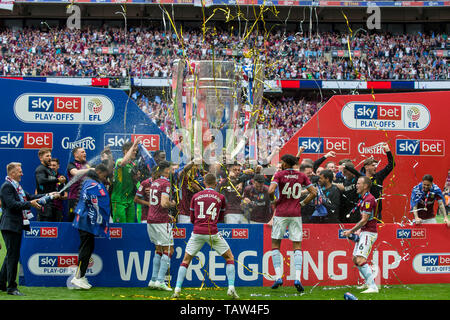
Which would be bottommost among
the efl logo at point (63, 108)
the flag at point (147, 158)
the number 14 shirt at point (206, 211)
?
the number 14 shirt at point (206, 211)

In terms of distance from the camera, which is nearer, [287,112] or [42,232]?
[42,232]

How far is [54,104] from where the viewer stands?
10.6 metres

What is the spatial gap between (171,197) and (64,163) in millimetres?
→ 3028

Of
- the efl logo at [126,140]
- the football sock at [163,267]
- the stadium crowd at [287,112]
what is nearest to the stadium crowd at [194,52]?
the stadium crowd at [287,112]

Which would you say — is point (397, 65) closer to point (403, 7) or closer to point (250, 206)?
point (403, 7)

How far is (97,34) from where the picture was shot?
3453cm

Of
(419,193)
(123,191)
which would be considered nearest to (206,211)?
(123,191)

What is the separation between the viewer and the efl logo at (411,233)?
9.02m

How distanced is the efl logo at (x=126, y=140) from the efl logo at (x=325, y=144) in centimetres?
340

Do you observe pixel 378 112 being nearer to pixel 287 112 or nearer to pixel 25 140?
pixel 25 140

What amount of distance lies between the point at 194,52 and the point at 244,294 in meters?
22.4

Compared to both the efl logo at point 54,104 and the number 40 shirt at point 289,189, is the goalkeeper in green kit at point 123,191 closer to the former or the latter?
the efl logo at point 54,104

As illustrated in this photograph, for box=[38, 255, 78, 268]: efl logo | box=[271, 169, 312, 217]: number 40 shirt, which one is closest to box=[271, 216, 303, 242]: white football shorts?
box=[271, 169, 312, 217]: number 40 shirt

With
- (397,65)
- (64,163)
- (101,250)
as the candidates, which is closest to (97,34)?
(397,65)
